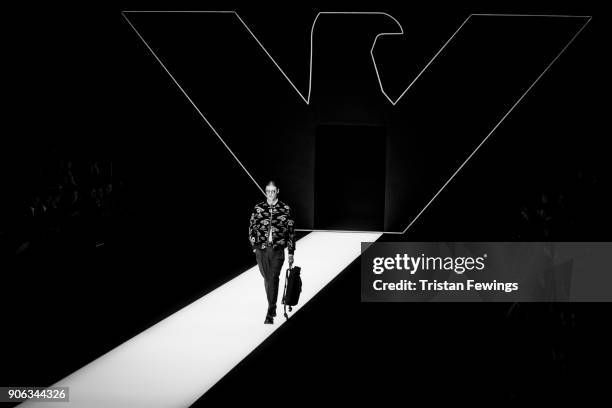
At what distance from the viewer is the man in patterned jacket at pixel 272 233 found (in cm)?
524

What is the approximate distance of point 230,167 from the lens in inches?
409

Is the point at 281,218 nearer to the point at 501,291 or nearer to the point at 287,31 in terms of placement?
the point at 501,291

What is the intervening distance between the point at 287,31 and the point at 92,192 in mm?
6406

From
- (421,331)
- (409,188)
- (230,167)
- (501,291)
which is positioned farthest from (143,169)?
(409,188)

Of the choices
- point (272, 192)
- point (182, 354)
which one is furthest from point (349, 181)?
point (182, 354)

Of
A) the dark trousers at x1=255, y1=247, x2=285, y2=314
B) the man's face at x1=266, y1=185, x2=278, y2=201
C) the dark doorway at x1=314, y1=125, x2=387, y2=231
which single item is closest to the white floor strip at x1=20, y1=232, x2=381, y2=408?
the dark trousers at x1=255, y1=247, x2=285, y2=314

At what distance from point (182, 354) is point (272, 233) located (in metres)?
1.07

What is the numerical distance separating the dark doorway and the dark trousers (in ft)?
20.3

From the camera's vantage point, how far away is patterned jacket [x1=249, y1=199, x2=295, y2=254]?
17.2 ft

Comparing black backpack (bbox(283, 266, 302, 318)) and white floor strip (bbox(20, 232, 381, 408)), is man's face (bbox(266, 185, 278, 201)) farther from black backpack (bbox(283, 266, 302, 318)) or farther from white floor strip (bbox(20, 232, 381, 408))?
white floor strip (bbox(20, 232, 381, 408))

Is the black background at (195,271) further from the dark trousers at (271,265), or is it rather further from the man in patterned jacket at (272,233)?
the man in patterned jacket at (272,233)

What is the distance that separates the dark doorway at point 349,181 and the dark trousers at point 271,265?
618cm

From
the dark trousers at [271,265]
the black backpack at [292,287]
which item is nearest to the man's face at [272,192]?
the dark trousers at [271,265]

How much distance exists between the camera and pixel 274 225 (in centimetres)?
525
